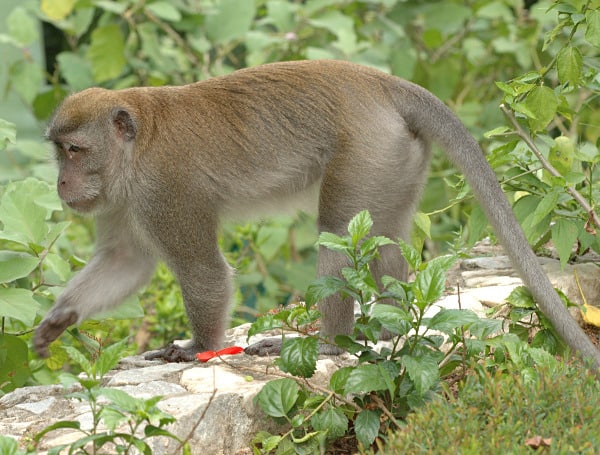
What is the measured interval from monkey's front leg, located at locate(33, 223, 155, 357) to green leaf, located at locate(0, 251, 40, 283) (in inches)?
16.8

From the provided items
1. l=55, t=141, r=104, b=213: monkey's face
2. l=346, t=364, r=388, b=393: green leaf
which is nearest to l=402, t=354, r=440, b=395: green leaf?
l=346, t=364, r=388, b=393: green leaf

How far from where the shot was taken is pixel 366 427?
4191 mm

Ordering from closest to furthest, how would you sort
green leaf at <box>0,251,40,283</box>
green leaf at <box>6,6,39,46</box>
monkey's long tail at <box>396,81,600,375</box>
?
monkey's long tail at <box>396,81,600,375</box>, green leaf at <box>0,251,40,283</box>, green leaf at <box>6,6,39,46</box>

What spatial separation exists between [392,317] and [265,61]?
5909 millimetres

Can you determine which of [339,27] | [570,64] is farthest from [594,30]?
[339,27]

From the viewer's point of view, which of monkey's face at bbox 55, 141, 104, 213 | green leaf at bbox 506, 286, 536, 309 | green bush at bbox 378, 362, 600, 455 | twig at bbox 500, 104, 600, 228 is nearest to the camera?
green bush at bbox 378, 362, 600, 455

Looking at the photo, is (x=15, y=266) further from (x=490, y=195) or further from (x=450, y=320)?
(x=490, y=195)

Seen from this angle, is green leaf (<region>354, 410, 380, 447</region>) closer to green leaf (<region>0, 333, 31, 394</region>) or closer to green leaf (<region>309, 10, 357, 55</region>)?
green leaf (<region>0, 333, 31, 394</region>)

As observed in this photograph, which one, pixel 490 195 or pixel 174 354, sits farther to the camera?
pixel 174 354

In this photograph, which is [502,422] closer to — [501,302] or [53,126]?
[501,302]

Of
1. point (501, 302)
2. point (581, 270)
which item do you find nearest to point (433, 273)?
point (501, 302)

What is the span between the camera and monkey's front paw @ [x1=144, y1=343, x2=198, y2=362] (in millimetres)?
5414

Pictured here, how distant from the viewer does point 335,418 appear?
14.0ft

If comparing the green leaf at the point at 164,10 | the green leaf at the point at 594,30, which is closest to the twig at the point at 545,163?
the green leaf at the point at 594,30
